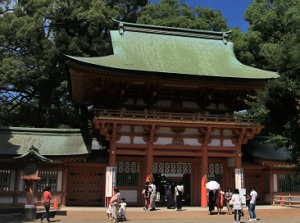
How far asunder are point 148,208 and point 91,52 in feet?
63.0

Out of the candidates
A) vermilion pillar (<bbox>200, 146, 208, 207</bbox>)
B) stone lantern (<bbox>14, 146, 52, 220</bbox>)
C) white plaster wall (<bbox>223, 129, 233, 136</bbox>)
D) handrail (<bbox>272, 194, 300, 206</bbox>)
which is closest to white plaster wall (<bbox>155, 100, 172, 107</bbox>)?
vermilion pillar (<bbox>200, 146, 208, 207</bbox>)

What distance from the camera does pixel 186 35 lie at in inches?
1113

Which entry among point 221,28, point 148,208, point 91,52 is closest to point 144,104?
point 148,208

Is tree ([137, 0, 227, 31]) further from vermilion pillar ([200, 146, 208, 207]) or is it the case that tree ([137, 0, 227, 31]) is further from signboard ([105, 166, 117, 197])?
signboard ([105, 166, 117, 197])

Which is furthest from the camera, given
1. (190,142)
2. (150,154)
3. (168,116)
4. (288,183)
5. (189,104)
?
(288,183)

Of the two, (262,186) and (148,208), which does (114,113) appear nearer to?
(148,208)

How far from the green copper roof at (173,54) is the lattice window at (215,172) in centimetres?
590

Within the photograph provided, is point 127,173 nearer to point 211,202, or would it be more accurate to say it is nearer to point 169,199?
point 169,199

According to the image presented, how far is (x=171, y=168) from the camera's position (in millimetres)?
24219

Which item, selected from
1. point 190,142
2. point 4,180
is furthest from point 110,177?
point 4,180

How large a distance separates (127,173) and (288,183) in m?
10.7

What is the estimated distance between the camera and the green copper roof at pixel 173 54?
75.0ft

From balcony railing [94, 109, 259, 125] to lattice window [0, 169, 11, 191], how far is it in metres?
6.28

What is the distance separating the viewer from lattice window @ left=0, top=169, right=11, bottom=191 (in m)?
22.0
